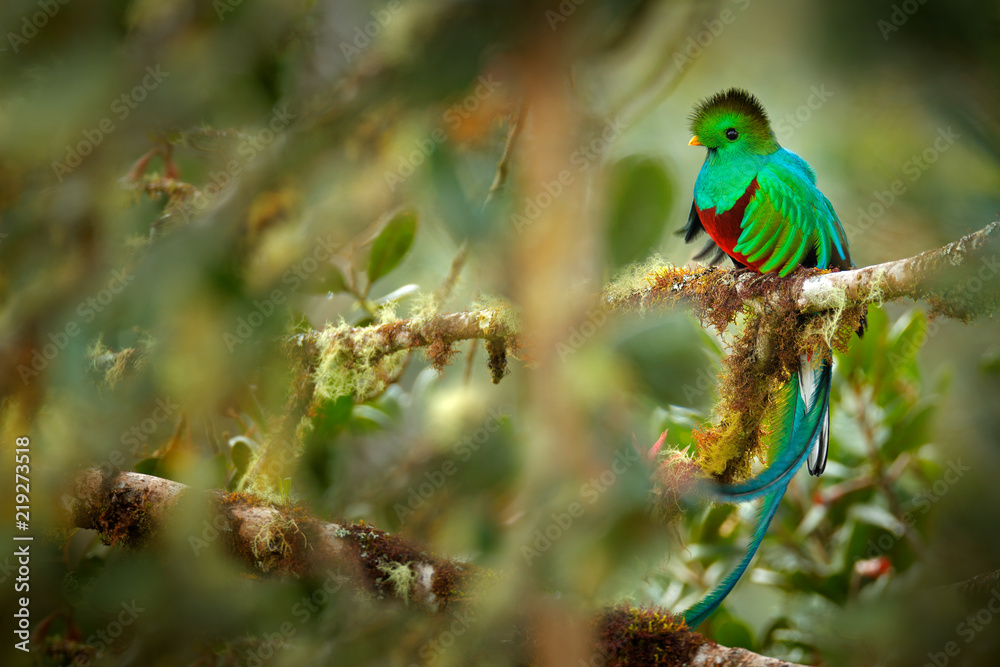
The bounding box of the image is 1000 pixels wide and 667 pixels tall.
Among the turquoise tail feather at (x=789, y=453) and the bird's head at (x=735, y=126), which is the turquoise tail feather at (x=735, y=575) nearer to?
the turquoise tail feather at (x=789, y=453)

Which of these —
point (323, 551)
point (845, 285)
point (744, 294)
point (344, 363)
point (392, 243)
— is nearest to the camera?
point (845, 285)

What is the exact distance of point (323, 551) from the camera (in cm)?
135

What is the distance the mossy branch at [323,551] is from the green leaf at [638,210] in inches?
26.0

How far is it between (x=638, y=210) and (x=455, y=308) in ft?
1.78

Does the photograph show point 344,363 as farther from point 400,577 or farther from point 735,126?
point 735,126

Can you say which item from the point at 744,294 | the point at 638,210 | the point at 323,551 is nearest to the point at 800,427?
the point at 744,294

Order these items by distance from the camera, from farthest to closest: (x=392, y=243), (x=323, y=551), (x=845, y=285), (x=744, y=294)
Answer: (x=392, y=243)
(x=323, y=551)
(x=744, y=294)
(x=845, y=285)

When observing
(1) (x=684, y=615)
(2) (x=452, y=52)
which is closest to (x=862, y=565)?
(1) (x=684, y=615)

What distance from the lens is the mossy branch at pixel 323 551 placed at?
4.06 feet

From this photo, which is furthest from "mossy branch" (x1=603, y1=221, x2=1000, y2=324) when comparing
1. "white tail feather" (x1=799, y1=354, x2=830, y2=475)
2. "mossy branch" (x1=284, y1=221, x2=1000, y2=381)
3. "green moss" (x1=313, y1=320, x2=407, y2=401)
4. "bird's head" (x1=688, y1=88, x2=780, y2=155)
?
"green moss" (x1=313, y1=320, x2=407, y2=401)

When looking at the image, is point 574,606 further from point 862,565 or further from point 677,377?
point 862,565

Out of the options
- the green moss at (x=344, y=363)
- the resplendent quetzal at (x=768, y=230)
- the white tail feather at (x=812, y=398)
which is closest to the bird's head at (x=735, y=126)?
the resplendent quetzal at (x=768, y=230)

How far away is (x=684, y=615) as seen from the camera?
1.26m

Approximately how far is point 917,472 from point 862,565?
0.94 feet
